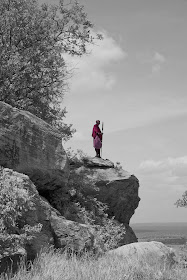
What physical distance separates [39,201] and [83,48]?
1809cm

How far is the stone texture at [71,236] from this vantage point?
13047mm

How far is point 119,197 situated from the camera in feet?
77.0

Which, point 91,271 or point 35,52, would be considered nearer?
point 91,271

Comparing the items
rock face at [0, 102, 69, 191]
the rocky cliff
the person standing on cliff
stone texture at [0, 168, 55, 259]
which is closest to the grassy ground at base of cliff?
stone texture at [0, 168, 55, 259]

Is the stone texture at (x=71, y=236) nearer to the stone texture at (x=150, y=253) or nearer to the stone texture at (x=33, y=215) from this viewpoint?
the stone texture at (x=33, y=215)

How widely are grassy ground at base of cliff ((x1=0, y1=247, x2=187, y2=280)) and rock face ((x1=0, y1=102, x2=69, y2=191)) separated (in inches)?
186

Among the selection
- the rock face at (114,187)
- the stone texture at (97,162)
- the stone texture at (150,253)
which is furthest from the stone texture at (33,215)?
the stone texture at (97,162)

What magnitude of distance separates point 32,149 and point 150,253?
6146 millimetres

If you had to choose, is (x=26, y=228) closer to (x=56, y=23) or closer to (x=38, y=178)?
(x=38, y=178)

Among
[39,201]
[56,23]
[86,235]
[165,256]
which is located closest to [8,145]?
[39,201]

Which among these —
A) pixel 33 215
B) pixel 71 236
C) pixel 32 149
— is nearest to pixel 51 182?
pixel 32 149

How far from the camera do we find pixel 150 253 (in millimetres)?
13117

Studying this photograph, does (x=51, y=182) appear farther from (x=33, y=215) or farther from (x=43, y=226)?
(x=33, y=215)

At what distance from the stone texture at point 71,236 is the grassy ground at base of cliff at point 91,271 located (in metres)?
1.21
